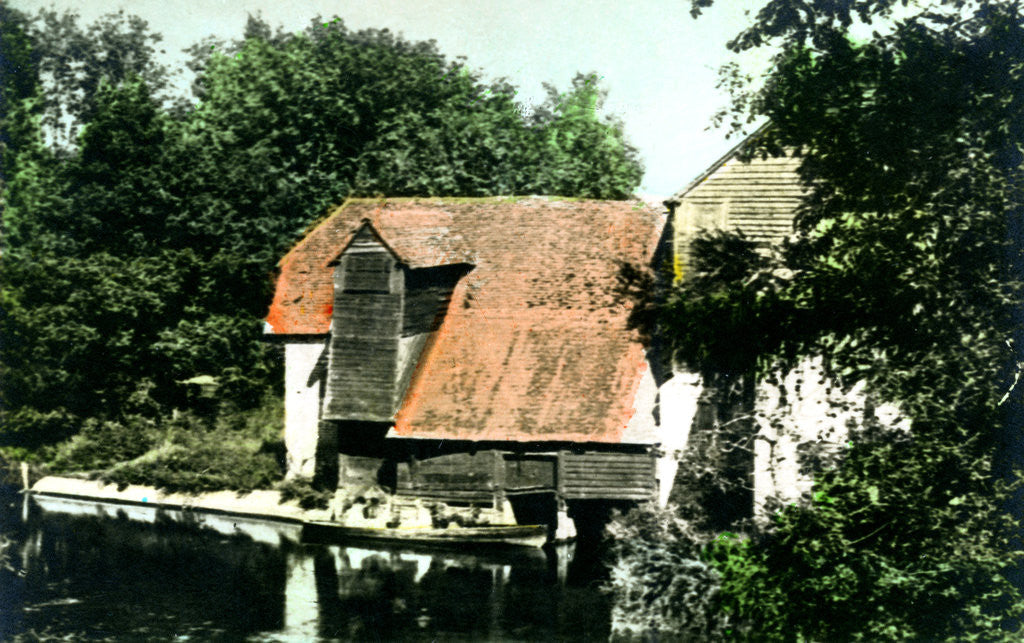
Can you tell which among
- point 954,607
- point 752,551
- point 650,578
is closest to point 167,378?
point 650,578

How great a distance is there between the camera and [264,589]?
17.1 meters

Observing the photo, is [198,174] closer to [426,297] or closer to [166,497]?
[426,297]

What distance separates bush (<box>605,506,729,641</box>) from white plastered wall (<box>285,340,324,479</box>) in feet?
35.9

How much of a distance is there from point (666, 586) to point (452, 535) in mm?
7179

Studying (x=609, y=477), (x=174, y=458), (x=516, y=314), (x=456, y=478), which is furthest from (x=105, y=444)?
(x=609, y=477)

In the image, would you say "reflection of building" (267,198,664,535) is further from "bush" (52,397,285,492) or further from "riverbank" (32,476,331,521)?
"bush" (52,397,285,492)

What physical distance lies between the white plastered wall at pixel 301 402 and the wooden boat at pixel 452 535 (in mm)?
3346

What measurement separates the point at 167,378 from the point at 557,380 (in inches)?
400

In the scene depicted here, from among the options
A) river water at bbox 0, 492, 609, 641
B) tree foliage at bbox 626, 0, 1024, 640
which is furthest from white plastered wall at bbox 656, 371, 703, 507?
tree foliage at bbox 626, 0, 1024, 640

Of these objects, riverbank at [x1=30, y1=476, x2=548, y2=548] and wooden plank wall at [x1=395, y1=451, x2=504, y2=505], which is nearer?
riverbank at [x1=30, y1=476, x2=548, y2=548]

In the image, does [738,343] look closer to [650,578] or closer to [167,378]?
[650,578]

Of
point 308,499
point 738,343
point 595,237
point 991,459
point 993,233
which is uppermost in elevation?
point 595,237

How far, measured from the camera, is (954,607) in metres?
10.0

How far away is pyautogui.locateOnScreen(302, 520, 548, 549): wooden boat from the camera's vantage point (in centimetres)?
1861
